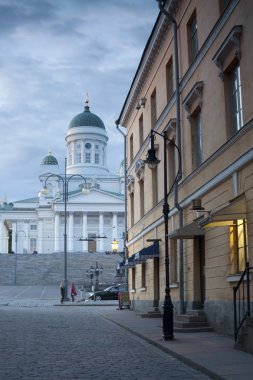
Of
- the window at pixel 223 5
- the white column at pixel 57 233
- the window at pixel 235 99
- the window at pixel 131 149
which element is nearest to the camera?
the window at pixel 235 99

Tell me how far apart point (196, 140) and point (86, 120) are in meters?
98.5

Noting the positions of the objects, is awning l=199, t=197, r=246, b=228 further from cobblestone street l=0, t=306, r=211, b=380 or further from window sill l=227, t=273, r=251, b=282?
cobblestone street l=0, t=306, r=211, b=380

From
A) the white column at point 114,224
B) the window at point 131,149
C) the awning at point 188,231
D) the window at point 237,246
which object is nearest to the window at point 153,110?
the window at point 131,149

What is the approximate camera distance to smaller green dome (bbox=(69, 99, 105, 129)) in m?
117

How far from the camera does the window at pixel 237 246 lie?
15.4 metres

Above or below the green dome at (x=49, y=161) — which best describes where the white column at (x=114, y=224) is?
below

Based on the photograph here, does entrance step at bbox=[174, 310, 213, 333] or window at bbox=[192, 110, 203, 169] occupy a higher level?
window at bbox=[192, 110, 203, 169]

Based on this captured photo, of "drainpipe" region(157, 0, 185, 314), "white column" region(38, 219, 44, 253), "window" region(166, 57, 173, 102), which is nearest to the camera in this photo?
"drainpipe" region(157, 0, 185, 314)

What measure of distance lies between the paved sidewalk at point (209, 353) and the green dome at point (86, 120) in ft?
330

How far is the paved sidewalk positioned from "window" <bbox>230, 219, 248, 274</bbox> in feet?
6.08

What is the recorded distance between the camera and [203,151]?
1866cm

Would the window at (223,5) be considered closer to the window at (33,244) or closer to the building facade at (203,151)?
the building facade at (203,151)

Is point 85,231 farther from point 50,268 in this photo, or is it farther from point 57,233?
point 50,268

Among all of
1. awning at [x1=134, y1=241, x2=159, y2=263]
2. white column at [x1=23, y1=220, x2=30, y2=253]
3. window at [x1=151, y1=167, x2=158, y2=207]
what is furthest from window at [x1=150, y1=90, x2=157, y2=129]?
white column at [x1=23, y1=220, x2=30, y2=253]
